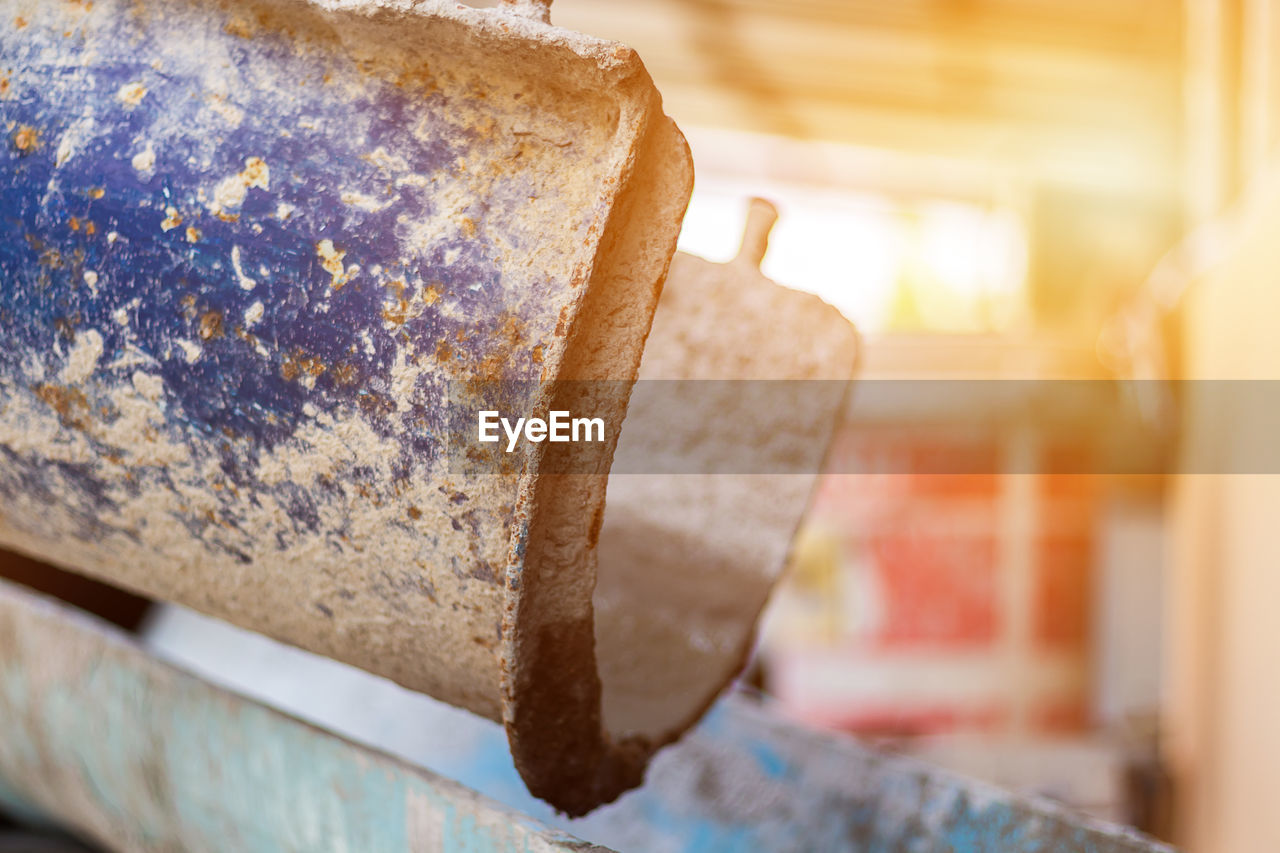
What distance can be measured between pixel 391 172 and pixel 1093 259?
4.72 meters

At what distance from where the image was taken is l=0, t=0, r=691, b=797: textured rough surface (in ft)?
2.27

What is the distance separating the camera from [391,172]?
2.37 feet

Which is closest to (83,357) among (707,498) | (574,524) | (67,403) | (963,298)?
(67,403)

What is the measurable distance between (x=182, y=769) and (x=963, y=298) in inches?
190

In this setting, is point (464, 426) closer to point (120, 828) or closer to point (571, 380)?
point (571, 380)

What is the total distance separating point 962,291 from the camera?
5.21 metres

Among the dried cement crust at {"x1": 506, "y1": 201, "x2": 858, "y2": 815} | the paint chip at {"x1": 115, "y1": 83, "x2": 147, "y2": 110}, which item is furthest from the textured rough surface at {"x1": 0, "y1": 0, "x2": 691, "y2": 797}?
the dried cement crust at {"x1": 506, "y1": 201, "x2": 858, "y2": 815}

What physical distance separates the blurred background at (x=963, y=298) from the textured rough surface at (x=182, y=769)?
2463mm

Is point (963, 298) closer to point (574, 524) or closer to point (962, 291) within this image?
point (962, 291)

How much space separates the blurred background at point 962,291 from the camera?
146 inches

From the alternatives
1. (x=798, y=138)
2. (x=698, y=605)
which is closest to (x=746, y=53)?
(x=798, y=138)

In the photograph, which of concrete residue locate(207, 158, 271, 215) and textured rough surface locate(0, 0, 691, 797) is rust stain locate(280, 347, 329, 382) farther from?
concrete residue locate(207, 158, 271, 215)

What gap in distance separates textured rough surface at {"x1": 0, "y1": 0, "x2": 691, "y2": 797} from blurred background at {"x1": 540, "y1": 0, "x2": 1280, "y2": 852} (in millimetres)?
2556

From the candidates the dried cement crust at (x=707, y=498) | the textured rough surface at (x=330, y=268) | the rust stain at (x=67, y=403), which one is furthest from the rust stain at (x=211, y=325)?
the dried cement crust at (x=707, y=498)
